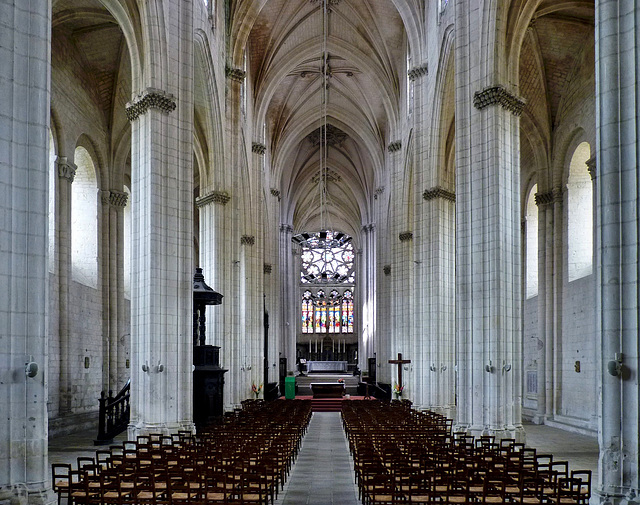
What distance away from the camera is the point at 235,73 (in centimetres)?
3234

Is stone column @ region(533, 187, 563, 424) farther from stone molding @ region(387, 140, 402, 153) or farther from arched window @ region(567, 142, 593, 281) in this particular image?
stone molding @ region(387, 140, 402, 153)

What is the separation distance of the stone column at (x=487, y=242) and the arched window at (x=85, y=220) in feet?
53.9

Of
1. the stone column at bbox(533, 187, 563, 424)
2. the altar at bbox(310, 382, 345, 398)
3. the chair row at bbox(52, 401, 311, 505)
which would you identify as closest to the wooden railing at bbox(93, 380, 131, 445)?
the chair row at bbox(52, 401, 311, 505)

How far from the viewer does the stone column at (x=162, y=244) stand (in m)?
19.4

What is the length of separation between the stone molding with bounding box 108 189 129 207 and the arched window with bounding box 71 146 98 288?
0.85 metres

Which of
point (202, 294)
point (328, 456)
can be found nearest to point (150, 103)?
point (202, 294)

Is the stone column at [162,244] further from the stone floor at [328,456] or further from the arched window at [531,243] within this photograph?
the arched window at [531,243]

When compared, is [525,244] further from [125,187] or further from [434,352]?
[125,187]

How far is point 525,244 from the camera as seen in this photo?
35.0 metres

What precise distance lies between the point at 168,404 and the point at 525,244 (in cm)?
2154

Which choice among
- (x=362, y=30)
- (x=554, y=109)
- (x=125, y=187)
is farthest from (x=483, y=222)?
(x=362, y=30)

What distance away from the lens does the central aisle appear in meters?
13.5

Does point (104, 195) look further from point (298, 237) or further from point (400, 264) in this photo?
point (400, 264)

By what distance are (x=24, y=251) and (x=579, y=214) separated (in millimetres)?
23863
